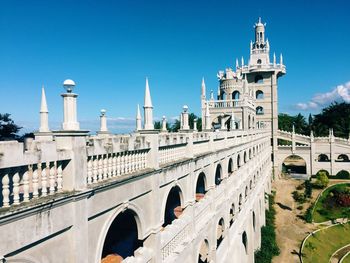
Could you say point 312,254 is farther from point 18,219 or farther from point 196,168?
point 18,219

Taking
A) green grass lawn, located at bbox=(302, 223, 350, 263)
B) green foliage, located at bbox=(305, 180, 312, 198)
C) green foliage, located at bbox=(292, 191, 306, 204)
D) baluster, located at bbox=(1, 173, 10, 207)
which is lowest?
green grass lawn, located at bbox=(302, 223, 350, 263)

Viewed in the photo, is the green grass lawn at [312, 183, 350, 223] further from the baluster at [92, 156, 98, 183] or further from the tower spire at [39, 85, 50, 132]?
the baluster at [92, 156, 98, 183]

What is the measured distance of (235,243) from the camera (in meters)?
27.5

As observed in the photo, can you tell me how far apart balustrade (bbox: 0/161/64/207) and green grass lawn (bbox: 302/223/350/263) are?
1388 inches

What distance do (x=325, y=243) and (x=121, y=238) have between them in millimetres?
31195

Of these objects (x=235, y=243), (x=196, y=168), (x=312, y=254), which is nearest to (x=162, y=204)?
(x=196, y=168)

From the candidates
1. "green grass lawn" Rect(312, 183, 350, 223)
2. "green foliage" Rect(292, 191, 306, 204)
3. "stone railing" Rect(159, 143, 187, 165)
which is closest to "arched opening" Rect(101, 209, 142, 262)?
"stone railing" Rect(159, 143, 187, 165)

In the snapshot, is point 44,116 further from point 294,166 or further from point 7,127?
point 294,166

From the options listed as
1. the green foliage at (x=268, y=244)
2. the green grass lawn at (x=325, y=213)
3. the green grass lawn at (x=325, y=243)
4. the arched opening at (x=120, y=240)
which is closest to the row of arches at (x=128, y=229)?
the arched opening at (x=120, y=240)

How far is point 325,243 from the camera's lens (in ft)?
130

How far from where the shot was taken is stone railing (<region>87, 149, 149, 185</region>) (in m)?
9.20

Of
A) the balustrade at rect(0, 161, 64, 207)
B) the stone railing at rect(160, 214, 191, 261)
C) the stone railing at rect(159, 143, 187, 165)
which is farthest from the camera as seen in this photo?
the stone railing at rect(159, 143, 187, 165)

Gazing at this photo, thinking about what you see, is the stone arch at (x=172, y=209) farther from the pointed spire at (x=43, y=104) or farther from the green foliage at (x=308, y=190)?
the green foliage at (x=308, y=190)

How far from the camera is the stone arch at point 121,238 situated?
56.5 ft
